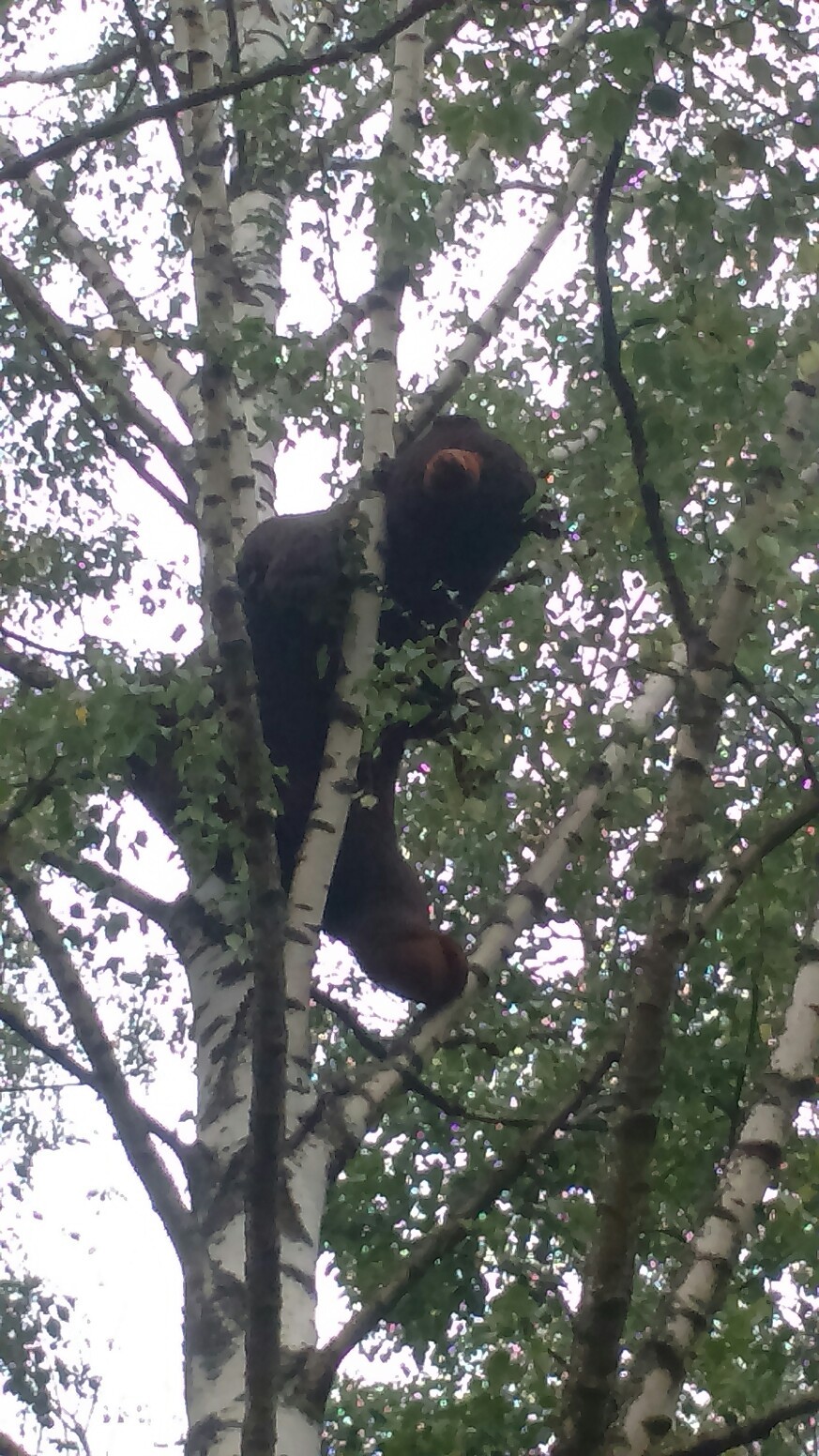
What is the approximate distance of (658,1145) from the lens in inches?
180

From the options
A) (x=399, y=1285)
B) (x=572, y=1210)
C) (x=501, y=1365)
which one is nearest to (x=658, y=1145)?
(x=572, y=1210)

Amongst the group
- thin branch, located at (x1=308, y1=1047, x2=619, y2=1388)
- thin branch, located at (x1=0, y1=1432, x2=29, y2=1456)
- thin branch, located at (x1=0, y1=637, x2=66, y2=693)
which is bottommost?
thin branch, located at (x1=0, y1=1432, x2=29, y2=1456)

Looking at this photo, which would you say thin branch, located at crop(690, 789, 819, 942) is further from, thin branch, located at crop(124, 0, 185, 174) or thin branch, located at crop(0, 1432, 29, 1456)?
thin branch, located at crop(124, 0, 185, 174)

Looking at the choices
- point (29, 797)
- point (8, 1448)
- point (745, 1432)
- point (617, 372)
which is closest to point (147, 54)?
point (617, 372)

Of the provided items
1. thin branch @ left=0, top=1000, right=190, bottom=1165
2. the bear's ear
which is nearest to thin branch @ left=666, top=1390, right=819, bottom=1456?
thin branch @ left=0, top=1000, right=190, bottom=1165

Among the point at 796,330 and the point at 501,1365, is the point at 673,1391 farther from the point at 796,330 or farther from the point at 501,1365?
the point at 796,330

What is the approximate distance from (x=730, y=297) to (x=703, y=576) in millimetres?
941

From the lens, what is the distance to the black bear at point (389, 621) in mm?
3768

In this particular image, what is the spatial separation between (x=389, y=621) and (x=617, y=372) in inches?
52.1

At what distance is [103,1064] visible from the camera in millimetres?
3207

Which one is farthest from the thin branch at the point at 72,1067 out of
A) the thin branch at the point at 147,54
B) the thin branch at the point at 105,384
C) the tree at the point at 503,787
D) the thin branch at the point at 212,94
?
the thin branch at the point at 147,54

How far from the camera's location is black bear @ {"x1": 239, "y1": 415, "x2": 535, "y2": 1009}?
12.4 feet

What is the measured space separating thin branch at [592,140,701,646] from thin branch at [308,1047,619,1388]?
1.17 m

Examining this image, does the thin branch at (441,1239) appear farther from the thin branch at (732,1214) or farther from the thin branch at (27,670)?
the thin branch at (27,670)
